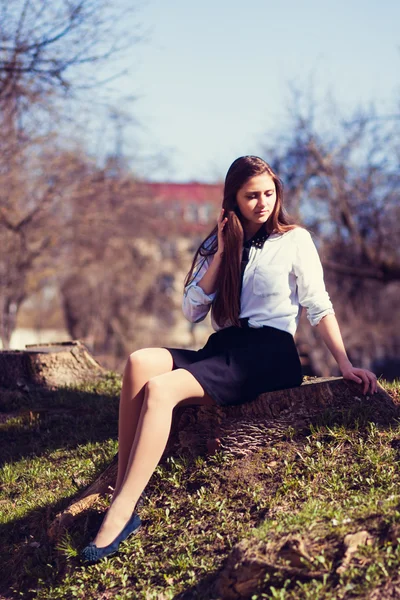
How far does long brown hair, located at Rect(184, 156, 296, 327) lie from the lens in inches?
178

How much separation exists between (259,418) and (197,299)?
0.73 meters

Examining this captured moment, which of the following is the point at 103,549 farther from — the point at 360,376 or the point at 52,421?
the point at 52,421

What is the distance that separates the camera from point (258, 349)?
4371 millimetres

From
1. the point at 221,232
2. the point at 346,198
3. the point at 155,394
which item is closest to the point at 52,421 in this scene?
the point at 221,232

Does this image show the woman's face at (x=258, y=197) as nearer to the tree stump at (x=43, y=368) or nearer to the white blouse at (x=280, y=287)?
the white blouse at (x=280, y=287)

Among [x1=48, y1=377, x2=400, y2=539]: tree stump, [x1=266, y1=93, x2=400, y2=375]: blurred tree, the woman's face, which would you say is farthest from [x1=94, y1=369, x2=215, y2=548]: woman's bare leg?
[x1=266, y1=93, x2=400, y2=375]: blurred tree

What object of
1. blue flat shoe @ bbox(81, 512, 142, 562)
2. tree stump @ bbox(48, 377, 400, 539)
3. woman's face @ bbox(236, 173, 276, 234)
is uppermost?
woman's face @ bbox(236, 173, 276, 234)

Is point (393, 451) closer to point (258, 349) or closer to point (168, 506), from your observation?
point (258, 349)

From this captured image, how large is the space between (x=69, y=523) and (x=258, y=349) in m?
1.34

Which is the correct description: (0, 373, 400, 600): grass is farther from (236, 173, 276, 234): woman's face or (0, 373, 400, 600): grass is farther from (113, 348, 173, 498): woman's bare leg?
(236, 173, 276, 234): woman's face

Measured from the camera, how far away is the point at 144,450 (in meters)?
3.90

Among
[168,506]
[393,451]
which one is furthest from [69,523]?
[393,451]

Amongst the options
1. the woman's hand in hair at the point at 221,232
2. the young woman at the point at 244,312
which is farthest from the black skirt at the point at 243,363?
the woman's hand in hair at the point at 221,232

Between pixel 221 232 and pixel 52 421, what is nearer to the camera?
pixel 221 232
